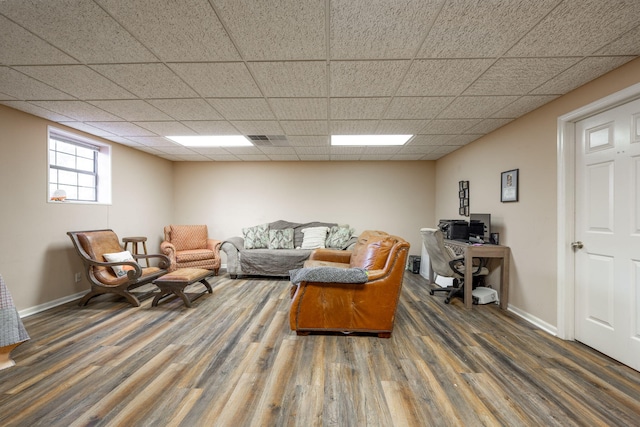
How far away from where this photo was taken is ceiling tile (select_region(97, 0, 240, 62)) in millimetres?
1436

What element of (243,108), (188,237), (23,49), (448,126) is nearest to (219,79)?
(243,108)

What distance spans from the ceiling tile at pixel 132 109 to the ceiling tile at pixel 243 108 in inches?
29.4

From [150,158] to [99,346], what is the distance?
12.4ft

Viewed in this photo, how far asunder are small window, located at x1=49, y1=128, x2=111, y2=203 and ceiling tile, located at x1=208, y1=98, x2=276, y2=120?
2448mm

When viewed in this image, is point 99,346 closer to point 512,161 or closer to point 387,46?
point 387,46

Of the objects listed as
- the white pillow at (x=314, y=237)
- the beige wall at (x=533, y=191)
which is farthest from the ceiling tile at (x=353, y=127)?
the white pillow at (x=314, y=237)

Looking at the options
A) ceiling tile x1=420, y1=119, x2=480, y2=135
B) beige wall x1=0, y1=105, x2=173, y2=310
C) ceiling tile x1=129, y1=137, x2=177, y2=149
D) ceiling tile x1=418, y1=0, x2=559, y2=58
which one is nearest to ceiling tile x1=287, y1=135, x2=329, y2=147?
ceiling tile x1=420, y1=119, x2=480, y2=135

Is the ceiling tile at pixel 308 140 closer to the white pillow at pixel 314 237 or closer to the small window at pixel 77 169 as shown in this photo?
the white pillow at pixel 314 237

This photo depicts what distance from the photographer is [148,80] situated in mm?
2207

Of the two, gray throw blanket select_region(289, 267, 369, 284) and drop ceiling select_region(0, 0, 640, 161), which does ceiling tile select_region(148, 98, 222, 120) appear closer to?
drop ceiling select_region(0, 0, 640, 161)

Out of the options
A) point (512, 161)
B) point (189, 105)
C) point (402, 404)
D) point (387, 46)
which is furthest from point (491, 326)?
point (189, 105)

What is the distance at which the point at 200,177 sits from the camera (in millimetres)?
5617

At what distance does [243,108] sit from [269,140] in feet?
3.96

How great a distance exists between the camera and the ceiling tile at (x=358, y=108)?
2562 millimetres
